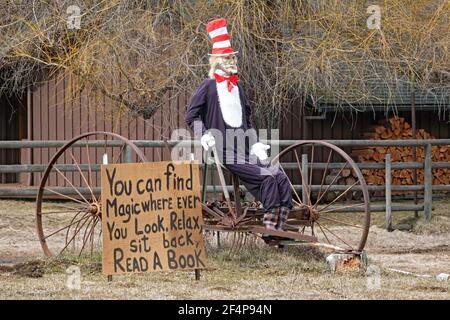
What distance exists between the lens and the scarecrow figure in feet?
30.1

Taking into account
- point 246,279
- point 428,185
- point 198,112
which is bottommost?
point 246,279

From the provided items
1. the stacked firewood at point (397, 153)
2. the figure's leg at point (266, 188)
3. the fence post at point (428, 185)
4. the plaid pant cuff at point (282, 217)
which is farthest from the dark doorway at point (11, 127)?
the plaid pant cuff at point (282, 217)

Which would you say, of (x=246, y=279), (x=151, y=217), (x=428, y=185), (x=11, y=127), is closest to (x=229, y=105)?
(x=151, y=217)

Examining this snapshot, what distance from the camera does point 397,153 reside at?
59.7 feet

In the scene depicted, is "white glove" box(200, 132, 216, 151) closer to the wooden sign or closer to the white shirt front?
the white shirt front

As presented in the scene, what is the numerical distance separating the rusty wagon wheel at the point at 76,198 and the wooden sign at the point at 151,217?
0.36m

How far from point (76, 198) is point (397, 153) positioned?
558 cm

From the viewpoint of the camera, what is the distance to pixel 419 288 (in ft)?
27.3

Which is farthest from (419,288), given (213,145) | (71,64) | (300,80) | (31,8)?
(31,8)

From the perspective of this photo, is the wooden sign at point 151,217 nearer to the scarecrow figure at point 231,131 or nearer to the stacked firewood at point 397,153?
the scarecrow figure at point 231,131

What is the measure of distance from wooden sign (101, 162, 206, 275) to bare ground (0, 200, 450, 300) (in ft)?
0.63

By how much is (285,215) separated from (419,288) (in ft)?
4.71

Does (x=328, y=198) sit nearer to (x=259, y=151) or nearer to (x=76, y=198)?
(x=76, y=198)

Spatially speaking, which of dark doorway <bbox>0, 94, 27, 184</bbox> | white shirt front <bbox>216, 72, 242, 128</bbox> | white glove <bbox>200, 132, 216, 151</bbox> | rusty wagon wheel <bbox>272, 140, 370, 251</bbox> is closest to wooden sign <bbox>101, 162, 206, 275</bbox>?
white glove <bbox>200, 132, 216, 151</bbox>
